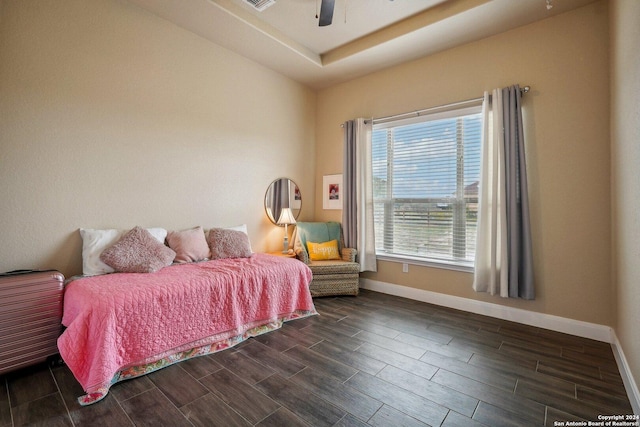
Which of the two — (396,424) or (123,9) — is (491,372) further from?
(123,9)

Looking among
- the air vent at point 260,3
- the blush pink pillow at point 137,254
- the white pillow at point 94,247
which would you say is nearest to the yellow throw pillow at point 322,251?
the blush pink pillow at point 137,254

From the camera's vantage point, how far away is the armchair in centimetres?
372

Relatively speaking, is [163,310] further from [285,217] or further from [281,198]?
[281,198]

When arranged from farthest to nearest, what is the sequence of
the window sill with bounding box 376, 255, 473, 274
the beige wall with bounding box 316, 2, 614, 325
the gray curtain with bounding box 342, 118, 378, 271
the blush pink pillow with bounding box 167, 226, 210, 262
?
1. the gray curtain with bounding box 342, 118, 378, 271
2. the window sill with bounding box 376, 255, 473, 274
3. the blush pink pillow with bounding box 167, 226, 210, 262
4. the beige wall with bounding box 316, 2, 614, 325

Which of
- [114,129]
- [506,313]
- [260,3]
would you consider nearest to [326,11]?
[260,3]

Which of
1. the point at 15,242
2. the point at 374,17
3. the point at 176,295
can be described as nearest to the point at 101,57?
the point at 15,242

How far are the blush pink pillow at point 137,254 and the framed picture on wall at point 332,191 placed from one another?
245cm

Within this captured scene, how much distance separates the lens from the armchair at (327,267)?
3721mm

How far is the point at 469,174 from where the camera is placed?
11.2 ft

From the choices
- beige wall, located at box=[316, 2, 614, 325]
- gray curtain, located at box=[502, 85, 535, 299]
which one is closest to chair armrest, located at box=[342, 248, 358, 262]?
beige wall, located at box=[316, 2, 614, 325]

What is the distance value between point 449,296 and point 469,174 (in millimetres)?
1458

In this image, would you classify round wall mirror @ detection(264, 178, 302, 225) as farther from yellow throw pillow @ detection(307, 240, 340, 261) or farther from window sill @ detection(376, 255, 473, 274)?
window sill @ detection(376, 255, 473, 274)

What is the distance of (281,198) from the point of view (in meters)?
4.31

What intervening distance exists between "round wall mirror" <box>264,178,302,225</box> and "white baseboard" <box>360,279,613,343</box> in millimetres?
1655
